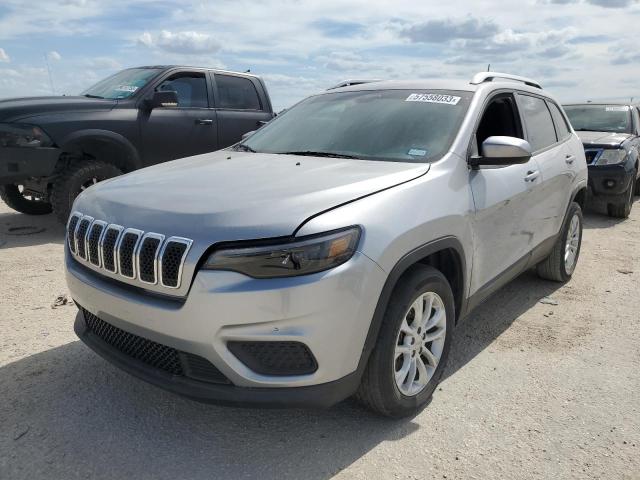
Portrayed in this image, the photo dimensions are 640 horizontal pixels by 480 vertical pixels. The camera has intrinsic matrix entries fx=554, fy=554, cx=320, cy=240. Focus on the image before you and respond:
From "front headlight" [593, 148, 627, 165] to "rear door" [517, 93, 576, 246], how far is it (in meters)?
3.67

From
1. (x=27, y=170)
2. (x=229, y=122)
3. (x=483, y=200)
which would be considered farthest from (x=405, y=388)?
(x=229, y=122)

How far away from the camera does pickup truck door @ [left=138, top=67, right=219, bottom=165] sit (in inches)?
265

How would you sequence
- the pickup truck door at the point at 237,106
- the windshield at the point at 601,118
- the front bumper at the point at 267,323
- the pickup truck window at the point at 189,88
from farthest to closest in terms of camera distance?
the windshield at the point at 601,118 < the pickup truck door at the point at 237,106 < the pickup truck window at the point at 189,88 < the front bumper at the point at 267,323

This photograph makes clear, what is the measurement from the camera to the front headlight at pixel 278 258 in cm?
214

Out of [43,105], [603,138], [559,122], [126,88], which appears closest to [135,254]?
[559,122]

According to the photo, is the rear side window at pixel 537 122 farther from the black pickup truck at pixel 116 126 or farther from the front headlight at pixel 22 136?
the front headlight at pixel 22 136

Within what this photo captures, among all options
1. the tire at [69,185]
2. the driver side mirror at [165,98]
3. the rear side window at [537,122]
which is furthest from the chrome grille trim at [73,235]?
the driver side mirror at [165,98]

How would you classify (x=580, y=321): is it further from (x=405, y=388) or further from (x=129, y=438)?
(x=129, y=438)

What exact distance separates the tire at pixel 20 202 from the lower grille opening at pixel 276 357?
609cm

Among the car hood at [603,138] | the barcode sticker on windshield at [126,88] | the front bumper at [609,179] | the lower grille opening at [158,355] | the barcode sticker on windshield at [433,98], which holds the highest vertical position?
the barcode sticker on windshield at [126,88]

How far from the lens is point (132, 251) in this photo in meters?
2.31

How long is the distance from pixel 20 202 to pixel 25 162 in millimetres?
1751

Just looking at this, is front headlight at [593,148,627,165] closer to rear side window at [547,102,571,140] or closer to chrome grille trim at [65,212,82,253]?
rear side window at [547,102,571,140]

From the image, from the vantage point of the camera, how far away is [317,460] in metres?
2.46
